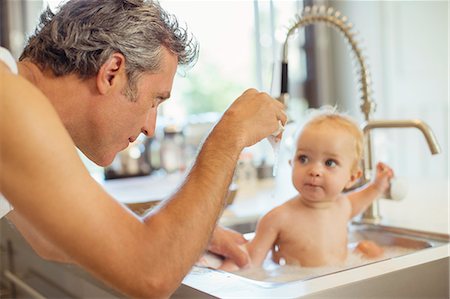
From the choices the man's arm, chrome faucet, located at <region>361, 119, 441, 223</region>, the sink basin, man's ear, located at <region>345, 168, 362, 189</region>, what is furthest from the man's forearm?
chrome faucet, located at <region>361, 119, 441, 223</region>

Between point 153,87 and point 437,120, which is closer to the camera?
point 153,87

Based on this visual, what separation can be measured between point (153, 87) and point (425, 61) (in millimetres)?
2404

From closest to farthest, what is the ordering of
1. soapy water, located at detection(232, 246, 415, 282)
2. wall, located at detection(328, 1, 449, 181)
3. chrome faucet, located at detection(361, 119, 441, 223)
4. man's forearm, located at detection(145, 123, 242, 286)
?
man's forearm, located at detection(145, 123, 242, 286), soapy water, located at detection(232, 246, 415, 282), chrome faucet, located at detection(361, 119, 441, 223), wall, located at detection(328, 1, 449, 181)

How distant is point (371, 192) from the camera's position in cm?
153

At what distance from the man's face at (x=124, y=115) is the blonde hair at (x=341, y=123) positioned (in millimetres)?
438

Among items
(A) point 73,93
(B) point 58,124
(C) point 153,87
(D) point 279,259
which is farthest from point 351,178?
(B) point 58,124

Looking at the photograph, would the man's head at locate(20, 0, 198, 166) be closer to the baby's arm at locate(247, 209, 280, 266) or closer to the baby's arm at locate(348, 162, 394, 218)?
the baby's arm at locate(247, 209, 280, 266)

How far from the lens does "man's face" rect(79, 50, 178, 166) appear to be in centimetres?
102

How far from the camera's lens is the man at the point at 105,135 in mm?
757

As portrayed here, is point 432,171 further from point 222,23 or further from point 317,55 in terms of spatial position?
point 222,23

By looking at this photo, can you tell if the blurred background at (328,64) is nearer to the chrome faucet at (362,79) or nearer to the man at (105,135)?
the chrome faucet at (362,79)

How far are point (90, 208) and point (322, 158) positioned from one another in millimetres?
711

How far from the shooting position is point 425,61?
10.2 feet

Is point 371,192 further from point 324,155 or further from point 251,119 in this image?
point 251,119
